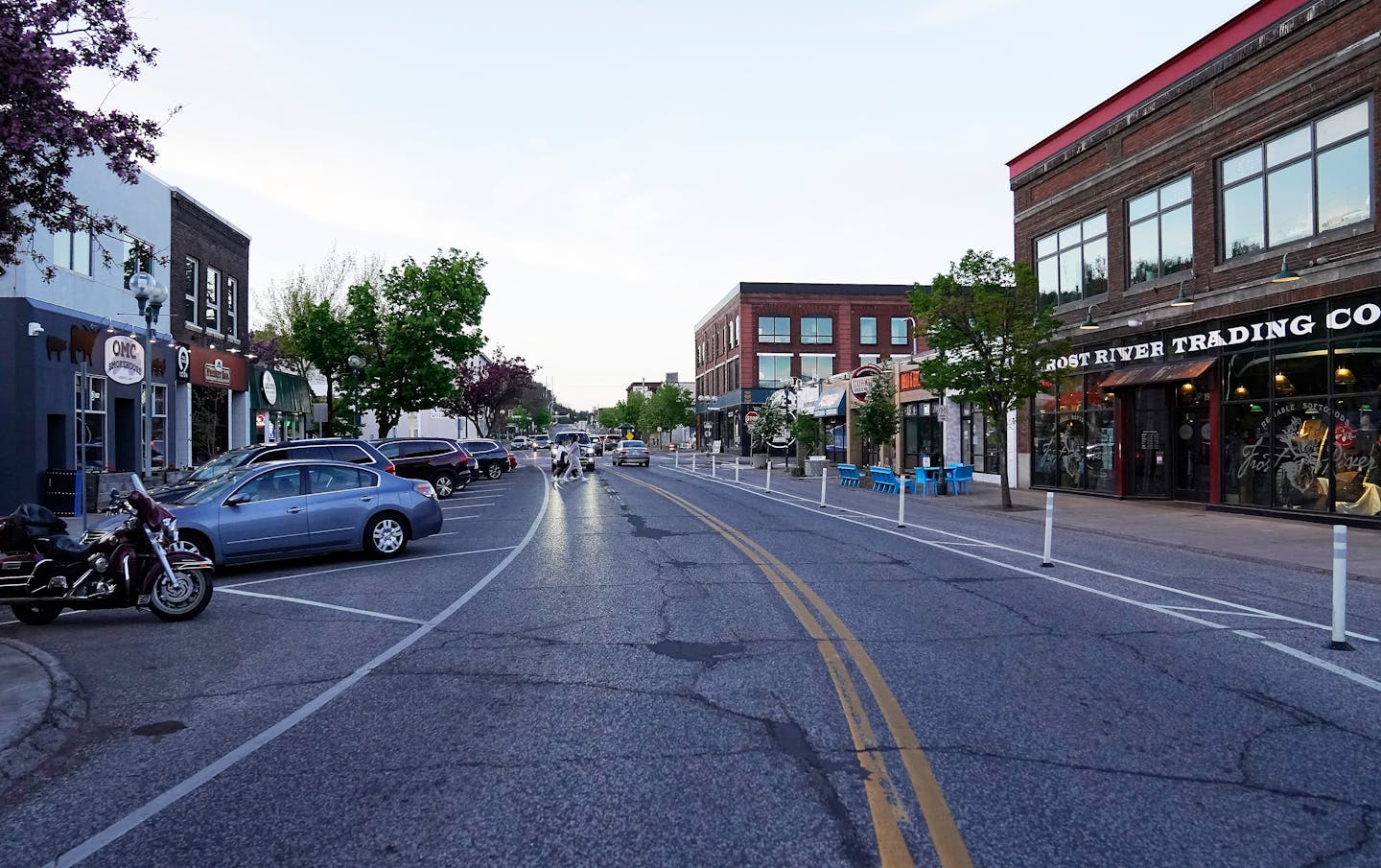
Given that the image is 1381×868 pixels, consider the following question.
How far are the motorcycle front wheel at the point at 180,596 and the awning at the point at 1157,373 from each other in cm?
2001

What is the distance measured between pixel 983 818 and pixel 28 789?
15.9 feet

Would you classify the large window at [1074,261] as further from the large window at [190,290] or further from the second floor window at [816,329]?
the second floor window at [816,329]

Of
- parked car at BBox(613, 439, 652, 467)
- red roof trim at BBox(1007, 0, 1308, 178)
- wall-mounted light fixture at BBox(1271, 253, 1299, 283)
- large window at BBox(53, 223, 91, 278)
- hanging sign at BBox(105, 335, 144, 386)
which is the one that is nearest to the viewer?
hanging sign at BBox(105, 335, 144, 386)

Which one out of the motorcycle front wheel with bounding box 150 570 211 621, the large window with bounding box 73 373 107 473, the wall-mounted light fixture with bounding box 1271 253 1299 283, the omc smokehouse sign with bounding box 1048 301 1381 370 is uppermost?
the wall-mounted light fixture with bounding box 1271 253 1299 283

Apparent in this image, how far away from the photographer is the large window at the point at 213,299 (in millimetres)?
29656

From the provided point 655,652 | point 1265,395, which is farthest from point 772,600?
point 1265,395

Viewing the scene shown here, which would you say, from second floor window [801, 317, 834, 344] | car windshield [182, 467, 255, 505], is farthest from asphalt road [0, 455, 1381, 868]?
second floor window [801, 317, 834, 344]

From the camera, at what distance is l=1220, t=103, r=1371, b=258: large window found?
57.3 feet

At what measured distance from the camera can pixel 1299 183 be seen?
18781 millimetres

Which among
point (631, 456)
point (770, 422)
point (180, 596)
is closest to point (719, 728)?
point (180, 596)

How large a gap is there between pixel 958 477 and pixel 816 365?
46200mm

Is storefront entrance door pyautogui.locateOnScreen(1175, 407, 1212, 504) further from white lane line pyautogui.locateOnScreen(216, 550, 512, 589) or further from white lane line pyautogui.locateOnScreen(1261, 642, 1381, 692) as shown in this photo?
white lane line pyautogui.locateOnScreen(216, 550, 512, 589)

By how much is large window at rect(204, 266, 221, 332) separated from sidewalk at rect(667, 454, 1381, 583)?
19781 millimetres

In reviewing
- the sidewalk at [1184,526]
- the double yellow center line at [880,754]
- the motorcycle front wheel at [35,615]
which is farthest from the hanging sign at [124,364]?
the sidewalk at [1184,526]
